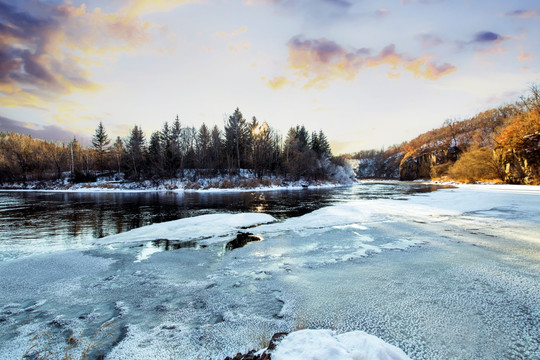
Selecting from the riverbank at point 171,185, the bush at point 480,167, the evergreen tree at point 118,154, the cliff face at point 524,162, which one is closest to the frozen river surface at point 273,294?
the riverbank at point 171,185

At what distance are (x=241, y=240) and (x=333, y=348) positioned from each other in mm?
5614

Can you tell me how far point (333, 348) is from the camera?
1840mm

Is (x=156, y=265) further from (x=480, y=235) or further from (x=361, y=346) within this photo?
(x=480, y=235)

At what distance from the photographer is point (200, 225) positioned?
916 centimetres

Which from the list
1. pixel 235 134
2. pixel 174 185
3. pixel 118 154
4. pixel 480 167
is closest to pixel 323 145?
pixel 235 134

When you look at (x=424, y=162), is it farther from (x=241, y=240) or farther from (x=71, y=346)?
(x=71, y=346)

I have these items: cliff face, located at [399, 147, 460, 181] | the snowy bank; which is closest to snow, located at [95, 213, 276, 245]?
the snowy bank

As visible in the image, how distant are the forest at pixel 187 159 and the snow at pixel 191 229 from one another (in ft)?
114

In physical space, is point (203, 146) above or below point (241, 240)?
above

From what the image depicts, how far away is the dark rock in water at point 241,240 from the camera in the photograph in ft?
21.7

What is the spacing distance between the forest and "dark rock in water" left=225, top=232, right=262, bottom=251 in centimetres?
3727

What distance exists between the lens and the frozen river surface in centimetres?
249

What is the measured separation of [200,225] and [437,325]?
7992 mm

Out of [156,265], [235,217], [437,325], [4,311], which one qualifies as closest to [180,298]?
[156,265]
